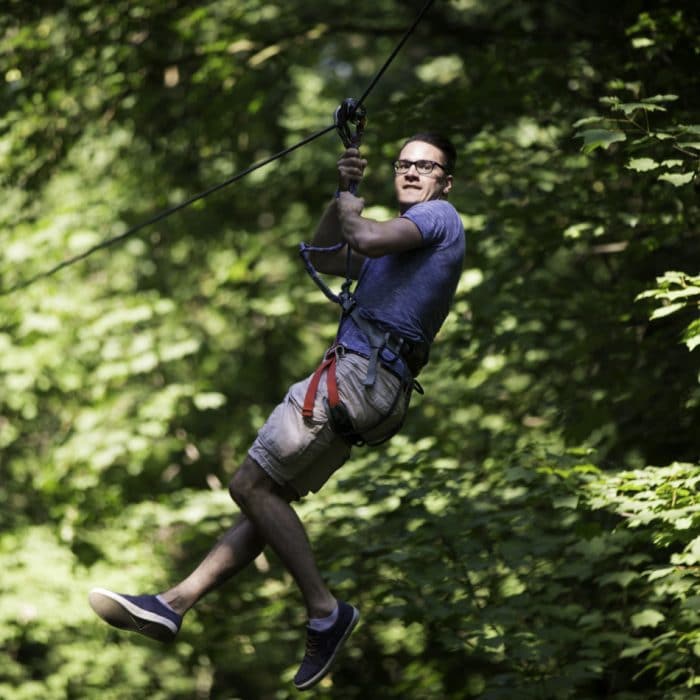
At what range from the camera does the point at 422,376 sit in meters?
8.17

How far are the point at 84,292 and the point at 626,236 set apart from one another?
527 cm

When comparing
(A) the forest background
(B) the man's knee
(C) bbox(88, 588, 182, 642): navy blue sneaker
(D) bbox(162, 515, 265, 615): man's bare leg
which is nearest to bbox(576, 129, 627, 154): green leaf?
(A) the forest background

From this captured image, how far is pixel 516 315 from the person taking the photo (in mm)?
6453

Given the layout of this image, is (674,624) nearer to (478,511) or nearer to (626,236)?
(478,511)

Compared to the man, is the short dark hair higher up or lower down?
higher up

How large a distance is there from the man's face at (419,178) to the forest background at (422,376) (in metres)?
0.52

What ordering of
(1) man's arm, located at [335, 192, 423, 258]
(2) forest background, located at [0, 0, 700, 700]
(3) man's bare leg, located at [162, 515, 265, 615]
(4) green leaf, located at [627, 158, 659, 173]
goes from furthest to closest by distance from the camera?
(2) forest background, located at [0, 0, 700, 700], (4) green leaf, located at [627, 158, 659, 173], (3) man's bare leg, located at [162, 515, 265, 615], (1) man's arm, located at [335, 192, 423, 258]

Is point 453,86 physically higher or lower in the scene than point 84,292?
higher

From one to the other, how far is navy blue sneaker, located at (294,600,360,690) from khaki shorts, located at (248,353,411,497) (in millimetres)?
462

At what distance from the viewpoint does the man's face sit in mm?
3486

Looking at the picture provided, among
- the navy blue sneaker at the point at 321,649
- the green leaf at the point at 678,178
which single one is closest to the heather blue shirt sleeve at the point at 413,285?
the navy blue sneaker at the point at 321,649

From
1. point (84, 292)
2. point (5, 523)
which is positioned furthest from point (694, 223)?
point (5, 523)

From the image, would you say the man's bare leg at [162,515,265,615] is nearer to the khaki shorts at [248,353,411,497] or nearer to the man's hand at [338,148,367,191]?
the khaki shorts at [248,353,411,497]

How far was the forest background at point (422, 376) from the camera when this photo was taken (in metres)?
5.25
